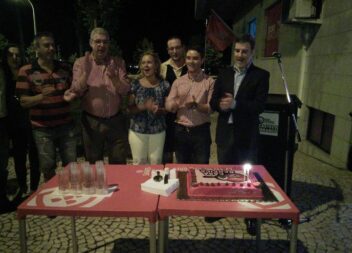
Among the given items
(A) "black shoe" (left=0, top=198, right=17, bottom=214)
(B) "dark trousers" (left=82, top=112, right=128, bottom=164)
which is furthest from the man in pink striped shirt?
(A) "black shoe" (left=0, top=198, right=17, bottom=214)

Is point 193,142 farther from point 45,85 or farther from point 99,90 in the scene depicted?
point 45,85

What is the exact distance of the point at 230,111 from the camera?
342 centimetres

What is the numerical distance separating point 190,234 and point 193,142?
40.9 inches

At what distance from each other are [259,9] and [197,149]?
957cm

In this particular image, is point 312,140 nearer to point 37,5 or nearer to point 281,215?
point 281,215

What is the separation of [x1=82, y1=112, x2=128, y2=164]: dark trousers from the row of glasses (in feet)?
4.50

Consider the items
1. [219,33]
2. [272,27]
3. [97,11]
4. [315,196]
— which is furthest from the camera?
[97,11]

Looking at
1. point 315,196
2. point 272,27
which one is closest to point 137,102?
point 315,196

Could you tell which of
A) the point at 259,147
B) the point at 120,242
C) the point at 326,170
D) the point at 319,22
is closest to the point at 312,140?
the point at 326,170

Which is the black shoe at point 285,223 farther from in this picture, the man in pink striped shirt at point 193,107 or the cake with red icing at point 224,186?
the cake with red icing at point 224,186

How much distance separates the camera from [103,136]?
12.5 ft

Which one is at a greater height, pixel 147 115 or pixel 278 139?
pixel 147 115

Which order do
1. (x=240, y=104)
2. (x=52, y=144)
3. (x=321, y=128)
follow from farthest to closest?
(x=321, y=128) → (x=52, y=144) → (x=240, y=104)

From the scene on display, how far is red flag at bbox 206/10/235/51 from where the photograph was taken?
8586 mm
